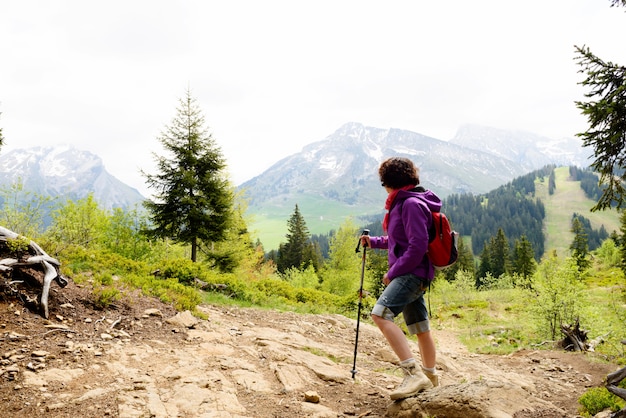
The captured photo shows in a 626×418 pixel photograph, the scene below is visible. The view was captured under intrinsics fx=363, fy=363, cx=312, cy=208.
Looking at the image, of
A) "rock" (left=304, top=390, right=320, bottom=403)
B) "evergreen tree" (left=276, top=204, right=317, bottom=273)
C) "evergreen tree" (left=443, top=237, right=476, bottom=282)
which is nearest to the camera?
"rock" (left=304, top=390, right=320, bottom=403)

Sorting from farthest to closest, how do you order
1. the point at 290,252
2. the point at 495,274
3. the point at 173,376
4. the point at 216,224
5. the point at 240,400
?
the point at 495,274, the point at 290,252, the point at 216,224, the point at 173,376, the point at 240,400

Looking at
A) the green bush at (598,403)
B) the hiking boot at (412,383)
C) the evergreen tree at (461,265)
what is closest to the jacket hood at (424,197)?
the hiking boot at (412,383)

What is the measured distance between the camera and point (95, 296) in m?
7.57

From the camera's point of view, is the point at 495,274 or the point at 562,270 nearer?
the point at 562,270

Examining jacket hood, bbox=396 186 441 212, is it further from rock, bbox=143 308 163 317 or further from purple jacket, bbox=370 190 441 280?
rock, bbox=143 308 163 317

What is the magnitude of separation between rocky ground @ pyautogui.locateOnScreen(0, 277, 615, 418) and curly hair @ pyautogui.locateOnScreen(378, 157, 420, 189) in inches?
102

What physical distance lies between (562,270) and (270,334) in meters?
15.3

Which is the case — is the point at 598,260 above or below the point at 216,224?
below

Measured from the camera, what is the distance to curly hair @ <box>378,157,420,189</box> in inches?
182

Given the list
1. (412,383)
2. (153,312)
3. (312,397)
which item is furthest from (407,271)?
(153,312)

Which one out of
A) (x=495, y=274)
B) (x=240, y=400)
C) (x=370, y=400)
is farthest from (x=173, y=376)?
(x=495, y=274)

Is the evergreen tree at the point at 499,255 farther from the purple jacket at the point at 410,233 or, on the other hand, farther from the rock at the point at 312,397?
the purple jacket at the point at 410,233

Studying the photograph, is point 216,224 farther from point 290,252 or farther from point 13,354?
point 290,252

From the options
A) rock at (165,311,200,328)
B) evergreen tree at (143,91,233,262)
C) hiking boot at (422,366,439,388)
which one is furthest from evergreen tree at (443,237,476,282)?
hiking boot at (422,366,439,388)
